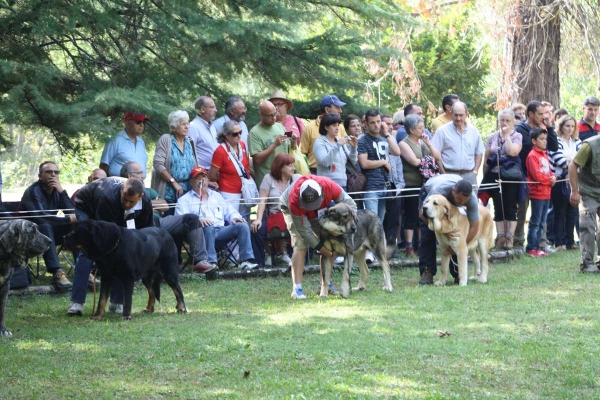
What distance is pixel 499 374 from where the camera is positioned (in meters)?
6.75

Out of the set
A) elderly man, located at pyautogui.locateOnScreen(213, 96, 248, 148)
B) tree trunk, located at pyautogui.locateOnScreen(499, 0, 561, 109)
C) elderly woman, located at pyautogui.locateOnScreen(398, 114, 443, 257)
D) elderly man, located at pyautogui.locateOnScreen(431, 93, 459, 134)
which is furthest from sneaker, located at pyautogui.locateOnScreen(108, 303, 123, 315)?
tree trunk, located at pyautogui.locateOnScreen(499, 0, 561, 109)

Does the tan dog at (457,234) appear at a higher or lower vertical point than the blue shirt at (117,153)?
lower

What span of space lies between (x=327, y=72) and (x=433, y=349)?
22.7ft

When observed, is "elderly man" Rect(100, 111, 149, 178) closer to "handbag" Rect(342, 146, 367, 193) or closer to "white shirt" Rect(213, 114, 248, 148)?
"white shirt" Rect(213, 114, 248, 148)

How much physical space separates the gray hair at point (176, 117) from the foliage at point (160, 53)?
12 centimetres

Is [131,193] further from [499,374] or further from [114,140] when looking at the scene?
[499,374]

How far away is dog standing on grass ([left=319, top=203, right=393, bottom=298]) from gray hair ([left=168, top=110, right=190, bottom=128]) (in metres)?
2.69

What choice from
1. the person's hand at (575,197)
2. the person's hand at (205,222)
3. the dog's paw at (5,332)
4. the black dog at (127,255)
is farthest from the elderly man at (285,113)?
the dog's paw at (5,332)

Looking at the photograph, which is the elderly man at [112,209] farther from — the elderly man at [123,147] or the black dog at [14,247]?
the elderly man at [123,147]

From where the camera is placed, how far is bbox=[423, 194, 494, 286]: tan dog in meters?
11.1

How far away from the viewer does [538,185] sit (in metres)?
14.4

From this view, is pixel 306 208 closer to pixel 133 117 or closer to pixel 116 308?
pixel 116 308

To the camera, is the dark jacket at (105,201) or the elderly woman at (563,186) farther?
the elderly woman at (563,186)

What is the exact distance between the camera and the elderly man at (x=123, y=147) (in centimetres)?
1192
